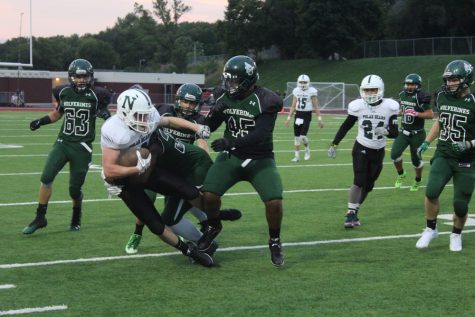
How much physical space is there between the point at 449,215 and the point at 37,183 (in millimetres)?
6661

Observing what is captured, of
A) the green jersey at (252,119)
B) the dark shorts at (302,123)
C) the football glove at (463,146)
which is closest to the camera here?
the green jersey at (252,119)

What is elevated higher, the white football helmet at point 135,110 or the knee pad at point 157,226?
the white football helmet at point 135,110

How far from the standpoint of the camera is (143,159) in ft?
18.6

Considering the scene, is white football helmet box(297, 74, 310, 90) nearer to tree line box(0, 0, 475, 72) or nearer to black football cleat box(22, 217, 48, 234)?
black football cleat box(22, 217, 48, 234)

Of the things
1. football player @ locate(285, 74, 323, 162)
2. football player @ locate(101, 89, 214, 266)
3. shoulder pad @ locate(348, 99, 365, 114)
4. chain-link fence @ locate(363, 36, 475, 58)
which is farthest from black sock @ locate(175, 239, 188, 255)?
chain-link fence @ locate(363, 36, 475, 58)

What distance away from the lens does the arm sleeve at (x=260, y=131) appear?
19.4 ft

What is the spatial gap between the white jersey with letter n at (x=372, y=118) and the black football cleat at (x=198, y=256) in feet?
9.99

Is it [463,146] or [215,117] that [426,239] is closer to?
[463,146]

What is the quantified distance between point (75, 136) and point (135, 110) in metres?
2.38

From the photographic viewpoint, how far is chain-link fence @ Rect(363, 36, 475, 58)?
5426 centimetres

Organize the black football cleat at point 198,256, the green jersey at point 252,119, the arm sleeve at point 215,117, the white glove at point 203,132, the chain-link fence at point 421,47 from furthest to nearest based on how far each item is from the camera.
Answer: the chain-link fence at point 421,47, the arm sleeve at point 215,117, the black football cleat at point 198,256, the green jersey at point 252,119, the white glove at point 203,132

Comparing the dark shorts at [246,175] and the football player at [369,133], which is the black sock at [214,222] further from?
the football player at [369,133]

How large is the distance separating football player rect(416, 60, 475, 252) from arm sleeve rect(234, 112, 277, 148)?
1.91 metres

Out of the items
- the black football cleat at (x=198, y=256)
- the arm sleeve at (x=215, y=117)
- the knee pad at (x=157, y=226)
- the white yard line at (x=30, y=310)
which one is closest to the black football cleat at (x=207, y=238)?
the black football cleat at (x=198, y=256)
